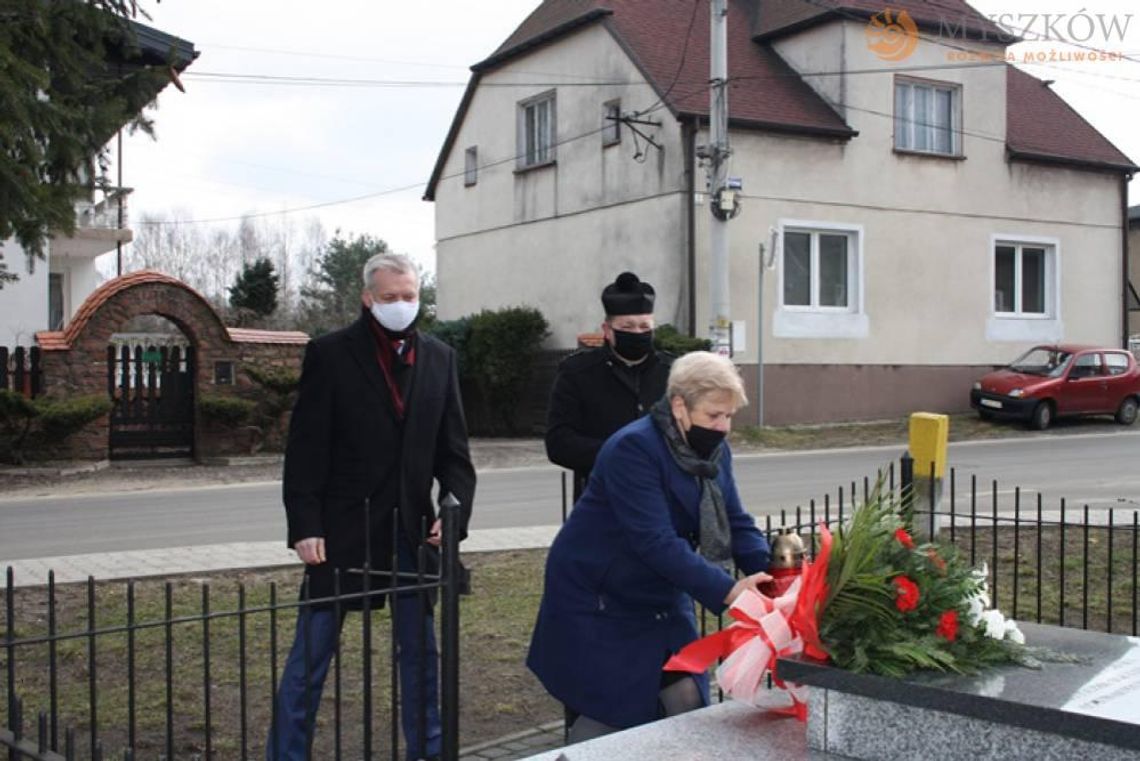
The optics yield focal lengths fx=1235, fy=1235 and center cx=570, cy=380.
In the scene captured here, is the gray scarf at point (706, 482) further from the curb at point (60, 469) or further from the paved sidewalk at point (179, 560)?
the curb at point (60, 469)

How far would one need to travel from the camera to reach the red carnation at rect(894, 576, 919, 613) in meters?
3.36

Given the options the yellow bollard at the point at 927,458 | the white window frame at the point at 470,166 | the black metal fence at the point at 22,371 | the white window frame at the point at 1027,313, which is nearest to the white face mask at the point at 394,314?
the yellow bollard at the point at 927,458

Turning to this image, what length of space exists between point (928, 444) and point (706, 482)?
294 cm

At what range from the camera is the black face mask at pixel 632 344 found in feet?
16.8

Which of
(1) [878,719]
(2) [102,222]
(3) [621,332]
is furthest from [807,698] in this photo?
(2) [102,222]

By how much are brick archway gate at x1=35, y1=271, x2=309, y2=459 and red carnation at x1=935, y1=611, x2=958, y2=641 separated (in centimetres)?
1645

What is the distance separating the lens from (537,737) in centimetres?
531

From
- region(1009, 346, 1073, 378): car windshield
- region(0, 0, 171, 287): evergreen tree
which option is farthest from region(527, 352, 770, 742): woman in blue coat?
region(1009, 346, 1073, 378): car windshield

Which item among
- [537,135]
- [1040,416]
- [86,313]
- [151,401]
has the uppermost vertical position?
[537,135]

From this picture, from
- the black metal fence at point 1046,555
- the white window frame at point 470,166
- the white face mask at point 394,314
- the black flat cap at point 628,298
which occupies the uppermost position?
the white window frame at point 470,166

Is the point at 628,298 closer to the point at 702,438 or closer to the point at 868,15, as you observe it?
the point at 702,438

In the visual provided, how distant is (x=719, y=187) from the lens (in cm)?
1938

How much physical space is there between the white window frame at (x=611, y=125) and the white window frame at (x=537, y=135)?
6.42ft

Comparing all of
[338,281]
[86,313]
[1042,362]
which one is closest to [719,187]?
[1042,362]
